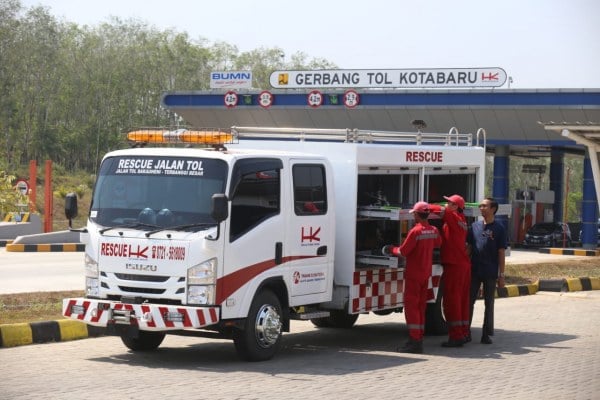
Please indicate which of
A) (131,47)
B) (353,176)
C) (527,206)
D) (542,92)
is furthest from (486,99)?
(131,47)

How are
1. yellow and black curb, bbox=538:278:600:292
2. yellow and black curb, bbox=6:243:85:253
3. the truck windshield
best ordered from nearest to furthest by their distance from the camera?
the truck windshield, yellow and black curb, bbox=538:278:600:292, yellow and black curb, bbox=6:243:85:253

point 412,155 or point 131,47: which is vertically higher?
point 131,47

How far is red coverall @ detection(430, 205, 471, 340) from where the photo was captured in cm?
1362

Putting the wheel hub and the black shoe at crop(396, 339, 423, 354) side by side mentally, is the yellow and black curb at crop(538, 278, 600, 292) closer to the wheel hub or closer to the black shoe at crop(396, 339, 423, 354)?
the black shoe at crop(396, 339, 423, 354)

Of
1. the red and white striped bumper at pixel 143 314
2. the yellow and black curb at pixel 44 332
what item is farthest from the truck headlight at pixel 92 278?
the yellow and black curb at pixel 44 332

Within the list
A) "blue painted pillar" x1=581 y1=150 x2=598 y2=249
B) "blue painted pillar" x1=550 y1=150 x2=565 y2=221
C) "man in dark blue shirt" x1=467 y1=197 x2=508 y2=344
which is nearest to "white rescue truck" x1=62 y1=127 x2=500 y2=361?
"man in dark blue shirt" x1=467 y1=197 x2=508 y2=344

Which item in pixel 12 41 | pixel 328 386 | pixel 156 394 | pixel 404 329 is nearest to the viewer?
pixel 156 394

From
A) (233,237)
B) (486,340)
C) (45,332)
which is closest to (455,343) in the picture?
(486,340)

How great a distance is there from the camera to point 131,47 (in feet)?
257

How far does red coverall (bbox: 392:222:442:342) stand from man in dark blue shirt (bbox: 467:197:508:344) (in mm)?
1313

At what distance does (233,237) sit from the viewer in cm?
1135

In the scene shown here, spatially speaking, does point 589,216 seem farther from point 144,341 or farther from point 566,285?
point 144,341

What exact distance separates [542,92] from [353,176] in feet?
93.7

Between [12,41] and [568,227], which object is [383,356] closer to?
[568,227]
